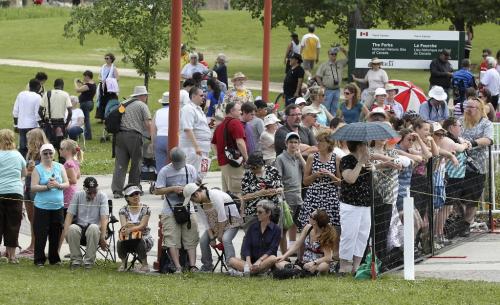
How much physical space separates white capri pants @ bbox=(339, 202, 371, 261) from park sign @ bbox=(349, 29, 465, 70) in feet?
42.2

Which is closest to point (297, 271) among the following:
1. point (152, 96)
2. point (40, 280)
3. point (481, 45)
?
point (40, 280)

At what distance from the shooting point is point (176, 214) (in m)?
16.0

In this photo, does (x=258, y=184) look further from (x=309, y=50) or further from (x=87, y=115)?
(x=309, y=50)

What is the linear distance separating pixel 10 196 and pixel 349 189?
4399mm

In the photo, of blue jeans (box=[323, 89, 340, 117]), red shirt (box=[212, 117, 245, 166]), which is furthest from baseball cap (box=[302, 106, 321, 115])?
blue jeans (box=[323, 89, 340, 117])

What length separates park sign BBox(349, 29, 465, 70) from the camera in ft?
91.4

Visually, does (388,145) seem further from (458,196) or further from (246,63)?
(246,63)

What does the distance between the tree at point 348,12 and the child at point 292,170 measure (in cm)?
1951

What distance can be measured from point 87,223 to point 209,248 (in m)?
1.53

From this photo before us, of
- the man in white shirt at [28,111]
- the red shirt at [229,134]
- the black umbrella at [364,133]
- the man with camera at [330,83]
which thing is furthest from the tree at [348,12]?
the black umbrella at [364,133]

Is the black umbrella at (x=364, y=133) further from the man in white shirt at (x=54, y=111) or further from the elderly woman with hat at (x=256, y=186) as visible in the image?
the man in white shirt at (x=54, y=111)

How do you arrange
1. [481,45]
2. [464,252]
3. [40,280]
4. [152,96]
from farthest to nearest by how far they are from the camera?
[481,45] → [152,96] → [464,252] → [40,280]

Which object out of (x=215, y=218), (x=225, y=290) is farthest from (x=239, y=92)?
(x=225, y=290)

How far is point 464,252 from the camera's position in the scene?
56.8 feet
